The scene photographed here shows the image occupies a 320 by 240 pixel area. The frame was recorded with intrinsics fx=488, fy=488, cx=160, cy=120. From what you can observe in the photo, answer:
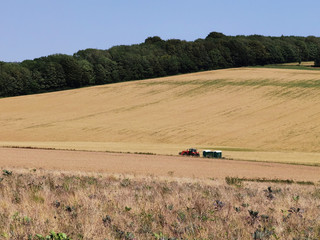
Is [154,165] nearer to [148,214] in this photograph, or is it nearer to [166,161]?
[166,161]

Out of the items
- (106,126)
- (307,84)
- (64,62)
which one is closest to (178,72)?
(64,62)

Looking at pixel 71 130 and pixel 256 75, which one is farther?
pixel 256 75

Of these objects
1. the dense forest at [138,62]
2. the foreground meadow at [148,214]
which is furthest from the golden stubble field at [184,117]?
the foreground meadow at [148,214]

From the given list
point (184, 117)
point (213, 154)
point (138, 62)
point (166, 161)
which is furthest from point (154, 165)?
point (138, 62)

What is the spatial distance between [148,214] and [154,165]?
22273 mm

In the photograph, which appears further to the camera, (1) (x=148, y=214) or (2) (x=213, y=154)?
(2) (x=213, y=154)

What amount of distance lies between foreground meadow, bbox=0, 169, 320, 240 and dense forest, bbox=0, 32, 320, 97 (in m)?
102

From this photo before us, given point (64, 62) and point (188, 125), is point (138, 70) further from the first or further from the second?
point (188, 125)

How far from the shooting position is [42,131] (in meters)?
62.1

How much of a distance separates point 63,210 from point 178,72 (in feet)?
404

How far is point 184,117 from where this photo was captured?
67.7 metres

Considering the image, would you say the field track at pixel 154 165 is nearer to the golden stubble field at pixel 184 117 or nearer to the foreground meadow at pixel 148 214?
the golden stubble field at pixel 184 117

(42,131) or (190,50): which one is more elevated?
(190,50)

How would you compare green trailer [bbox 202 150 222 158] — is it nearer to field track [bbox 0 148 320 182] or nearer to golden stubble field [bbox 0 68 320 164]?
golden stubble field [bbox 0 68 320 164]
